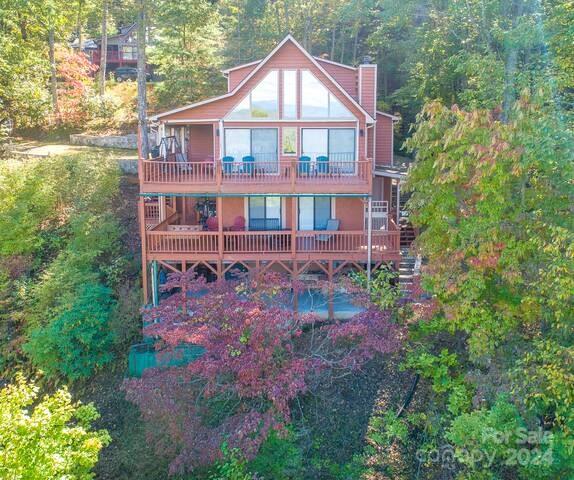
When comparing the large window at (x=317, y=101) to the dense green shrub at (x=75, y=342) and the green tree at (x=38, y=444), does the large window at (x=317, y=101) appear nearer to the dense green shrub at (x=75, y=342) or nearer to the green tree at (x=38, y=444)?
the dense green shrub at (x=75, y=342)

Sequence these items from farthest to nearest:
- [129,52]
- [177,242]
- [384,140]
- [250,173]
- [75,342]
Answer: [129,52], [384,140], [250,173], [177,242], [75,342]

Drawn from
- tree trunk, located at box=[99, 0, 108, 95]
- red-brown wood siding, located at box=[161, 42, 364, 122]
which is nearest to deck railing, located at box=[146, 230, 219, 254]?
red-brown wood siding, located at box=[161, 42, 364, 122]

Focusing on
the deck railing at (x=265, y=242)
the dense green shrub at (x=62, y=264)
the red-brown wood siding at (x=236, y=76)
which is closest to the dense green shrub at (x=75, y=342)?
the dense green shrub at (x=62, y=264)

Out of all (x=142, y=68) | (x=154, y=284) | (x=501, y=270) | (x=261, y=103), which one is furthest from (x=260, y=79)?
(x=501, y=270)

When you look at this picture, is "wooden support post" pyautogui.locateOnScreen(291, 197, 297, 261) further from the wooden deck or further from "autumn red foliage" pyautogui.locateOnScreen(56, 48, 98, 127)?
"autumn red foliage" pyautogui.locateOnScreen(56, 48, 98, 127)

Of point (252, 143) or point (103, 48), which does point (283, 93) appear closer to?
point (252, 143)

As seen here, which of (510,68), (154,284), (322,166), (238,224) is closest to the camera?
(154,284)
